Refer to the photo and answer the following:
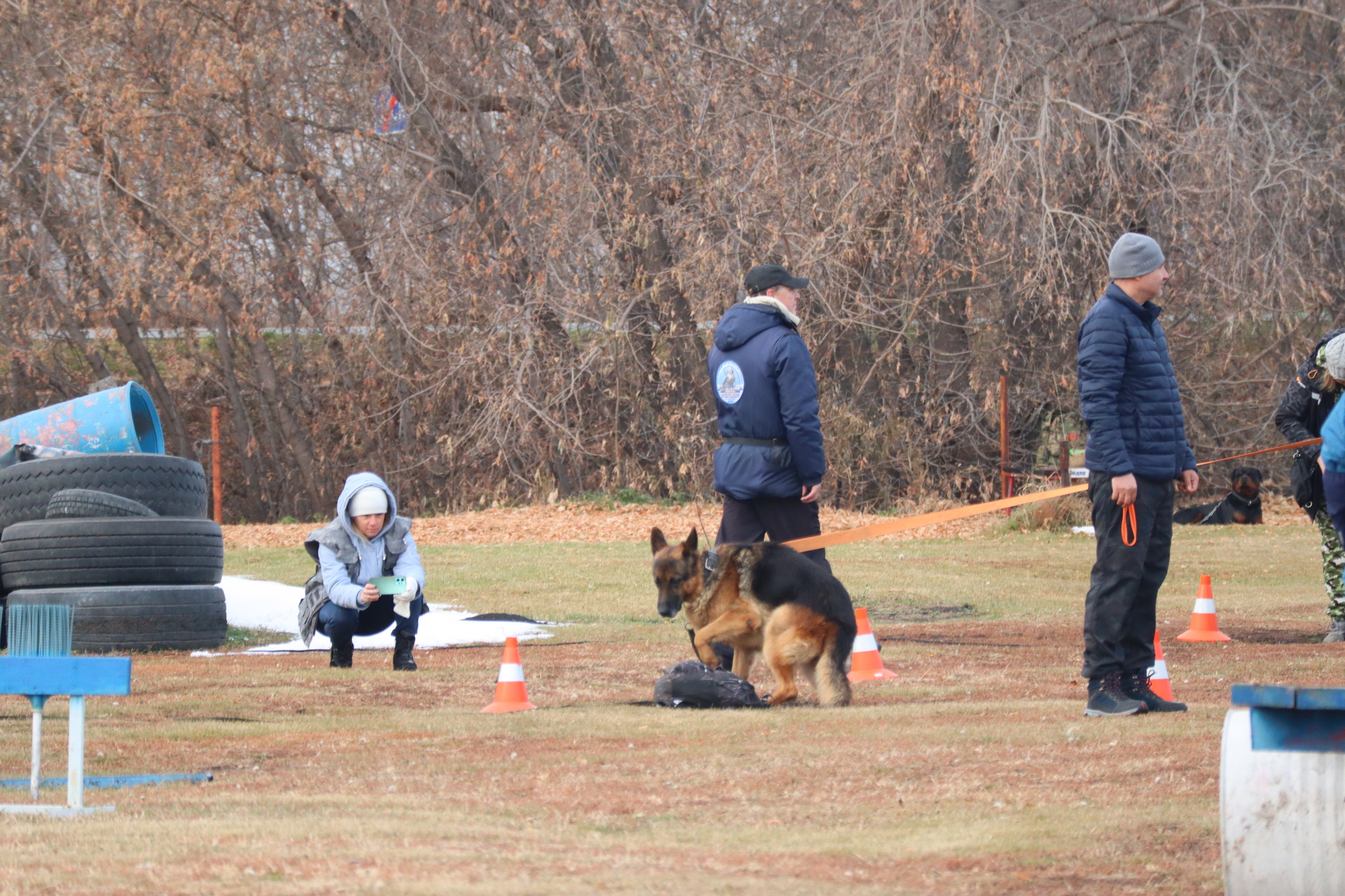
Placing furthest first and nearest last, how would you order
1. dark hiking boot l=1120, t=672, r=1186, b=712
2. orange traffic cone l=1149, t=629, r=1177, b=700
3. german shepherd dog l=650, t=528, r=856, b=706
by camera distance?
orange traffic cone l=1149, t=629, r=1177, b=700, german shepherd dog l=650, t=528, r=856, b=706, dark hiking boot l=1120, t=672, r=1186, b=712

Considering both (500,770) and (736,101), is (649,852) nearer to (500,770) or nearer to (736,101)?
(500,770)

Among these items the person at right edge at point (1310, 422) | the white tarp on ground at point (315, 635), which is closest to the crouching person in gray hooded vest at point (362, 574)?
the white tarp on ground at point (315, 635)

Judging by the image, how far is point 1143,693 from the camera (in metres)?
6.68

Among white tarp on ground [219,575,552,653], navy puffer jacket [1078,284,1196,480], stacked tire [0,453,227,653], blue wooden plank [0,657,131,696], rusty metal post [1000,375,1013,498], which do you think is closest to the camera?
blue wooden plank [0,657,131,696]

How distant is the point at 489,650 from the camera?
33.0 ft

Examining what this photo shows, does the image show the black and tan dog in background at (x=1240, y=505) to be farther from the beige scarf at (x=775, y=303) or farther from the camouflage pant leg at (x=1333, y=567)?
the beige scarf at (x=775, y=303)

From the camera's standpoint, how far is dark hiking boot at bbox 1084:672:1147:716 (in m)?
6.51

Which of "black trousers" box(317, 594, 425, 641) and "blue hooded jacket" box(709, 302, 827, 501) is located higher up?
"blue hooded jacket" box(709, 302, 827, 501)

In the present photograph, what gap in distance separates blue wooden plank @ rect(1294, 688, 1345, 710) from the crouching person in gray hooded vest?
5.61 m

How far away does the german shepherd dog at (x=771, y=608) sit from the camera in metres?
6.97

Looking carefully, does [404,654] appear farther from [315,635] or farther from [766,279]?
[766,279]

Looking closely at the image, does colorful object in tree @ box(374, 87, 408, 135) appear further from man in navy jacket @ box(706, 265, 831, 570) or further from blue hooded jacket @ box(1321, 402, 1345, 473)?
blue hooded jacket @ box(1321, 402, 1345, 473)

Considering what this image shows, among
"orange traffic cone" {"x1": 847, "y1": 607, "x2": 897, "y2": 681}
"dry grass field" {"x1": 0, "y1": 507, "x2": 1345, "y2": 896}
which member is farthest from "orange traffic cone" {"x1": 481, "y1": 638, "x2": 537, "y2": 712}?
"orange traffic cone" {"x1": 847, "y1": 607, "x2": 897, "y2": 681}

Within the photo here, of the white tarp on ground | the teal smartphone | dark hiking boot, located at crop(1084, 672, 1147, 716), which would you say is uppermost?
A: the teal smartphone
